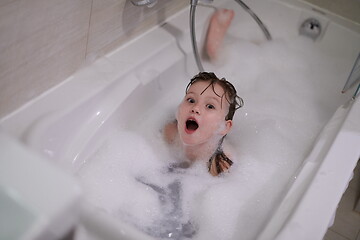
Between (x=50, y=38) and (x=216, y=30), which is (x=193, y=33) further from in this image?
(x=50, y=38)

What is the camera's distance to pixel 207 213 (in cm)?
122

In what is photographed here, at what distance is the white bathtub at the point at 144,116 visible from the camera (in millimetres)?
990

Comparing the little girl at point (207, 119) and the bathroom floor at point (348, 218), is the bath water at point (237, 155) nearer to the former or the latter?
the little girl at point (207, 119)

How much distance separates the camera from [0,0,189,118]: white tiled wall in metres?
0.97

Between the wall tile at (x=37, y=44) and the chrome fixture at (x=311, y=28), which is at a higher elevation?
the wall tile at (x=37, y=44)

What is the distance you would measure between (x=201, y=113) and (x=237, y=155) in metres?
0.27

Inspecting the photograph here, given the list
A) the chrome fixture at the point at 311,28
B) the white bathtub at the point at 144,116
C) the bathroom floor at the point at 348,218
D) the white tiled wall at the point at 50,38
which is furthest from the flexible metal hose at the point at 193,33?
the bathroom floor at the point at 348,218

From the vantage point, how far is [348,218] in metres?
1.66

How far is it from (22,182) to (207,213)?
2.75 feet

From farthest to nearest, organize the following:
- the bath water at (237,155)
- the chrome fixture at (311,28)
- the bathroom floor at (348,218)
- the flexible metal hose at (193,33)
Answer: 1. the chrome fixture at (311,28)
2. the bathroom floor at (348,218)
3. the flexible metal hose at (193,33)
4. the bath water at (237,155)

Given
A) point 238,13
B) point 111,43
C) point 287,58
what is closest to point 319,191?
point 111,43

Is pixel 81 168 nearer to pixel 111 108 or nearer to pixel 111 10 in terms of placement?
pixel 111 108

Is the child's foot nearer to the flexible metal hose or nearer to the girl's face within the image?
the flexible metal hose

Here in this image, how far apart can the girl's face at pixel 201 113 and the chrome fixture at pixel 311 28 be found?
0.72m
